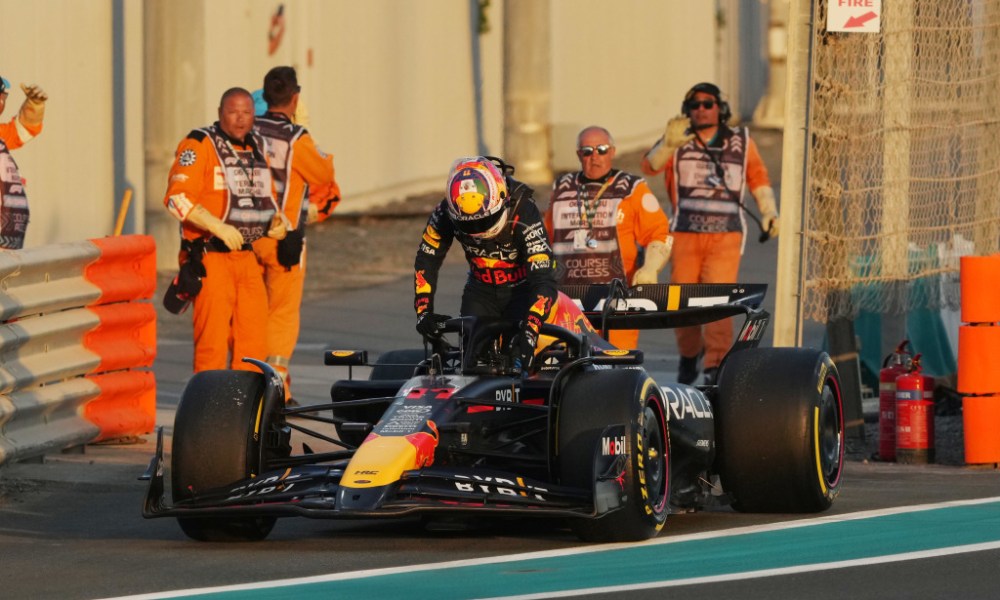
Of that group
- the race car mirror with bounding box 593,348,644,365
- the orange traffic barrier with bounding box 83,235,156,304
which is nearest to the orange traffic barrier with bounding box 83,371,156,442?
the orange traffic barrier with bounding box 83,235,156,304

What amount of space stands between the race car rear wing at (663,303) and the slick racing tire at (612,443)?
1808 millimetres

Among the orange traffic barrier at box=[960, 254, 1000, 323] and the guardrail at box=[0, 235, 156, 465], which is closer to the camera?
the guardrail at box=[0, 235, 156, 465]

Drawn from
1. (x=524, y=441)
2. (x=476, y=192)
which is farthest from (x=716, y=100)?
(x=524, y=441)

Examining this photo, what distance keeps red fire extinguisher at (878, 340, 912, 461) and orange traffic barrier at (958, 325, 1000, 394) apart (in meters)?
0.46

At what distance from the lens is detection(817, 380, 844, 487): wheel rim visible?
32.2 ft

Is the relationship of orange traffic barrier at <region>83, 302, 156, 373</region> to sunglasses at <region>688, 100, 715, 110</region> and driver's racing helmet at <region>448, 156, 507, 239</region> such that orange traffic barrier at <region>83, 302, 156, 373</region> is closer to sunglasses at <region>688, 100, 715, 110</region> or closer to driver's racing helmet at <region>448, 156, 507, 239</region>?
driver's racing helmet at <region>448, 156, 507, 239</region>

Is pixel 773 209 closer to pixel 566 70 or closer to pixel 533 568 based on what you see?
pixel 533 568

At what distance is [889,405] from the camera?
39.3 ft

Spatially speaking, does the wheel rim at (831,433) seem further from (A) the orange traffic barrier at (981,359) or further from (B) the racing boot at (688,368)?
(B) the racing boot at (688,368)

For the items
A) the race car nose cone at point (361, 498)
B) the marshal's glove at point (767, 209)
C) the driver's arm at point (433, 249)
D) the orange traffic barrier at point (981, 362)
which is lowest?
the race car nose cone at point (361, 498)

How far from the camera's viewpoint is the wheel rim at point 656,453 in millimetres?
8992

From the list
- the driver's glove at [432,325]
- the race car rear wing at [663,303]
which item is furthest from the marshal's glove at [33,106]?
the driver's glove at [432,325]

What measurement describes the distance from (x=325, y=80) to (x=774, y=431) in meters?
16.4

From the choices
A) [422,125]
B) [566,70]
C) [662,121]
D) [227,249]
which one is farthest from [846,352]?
[662,121]
